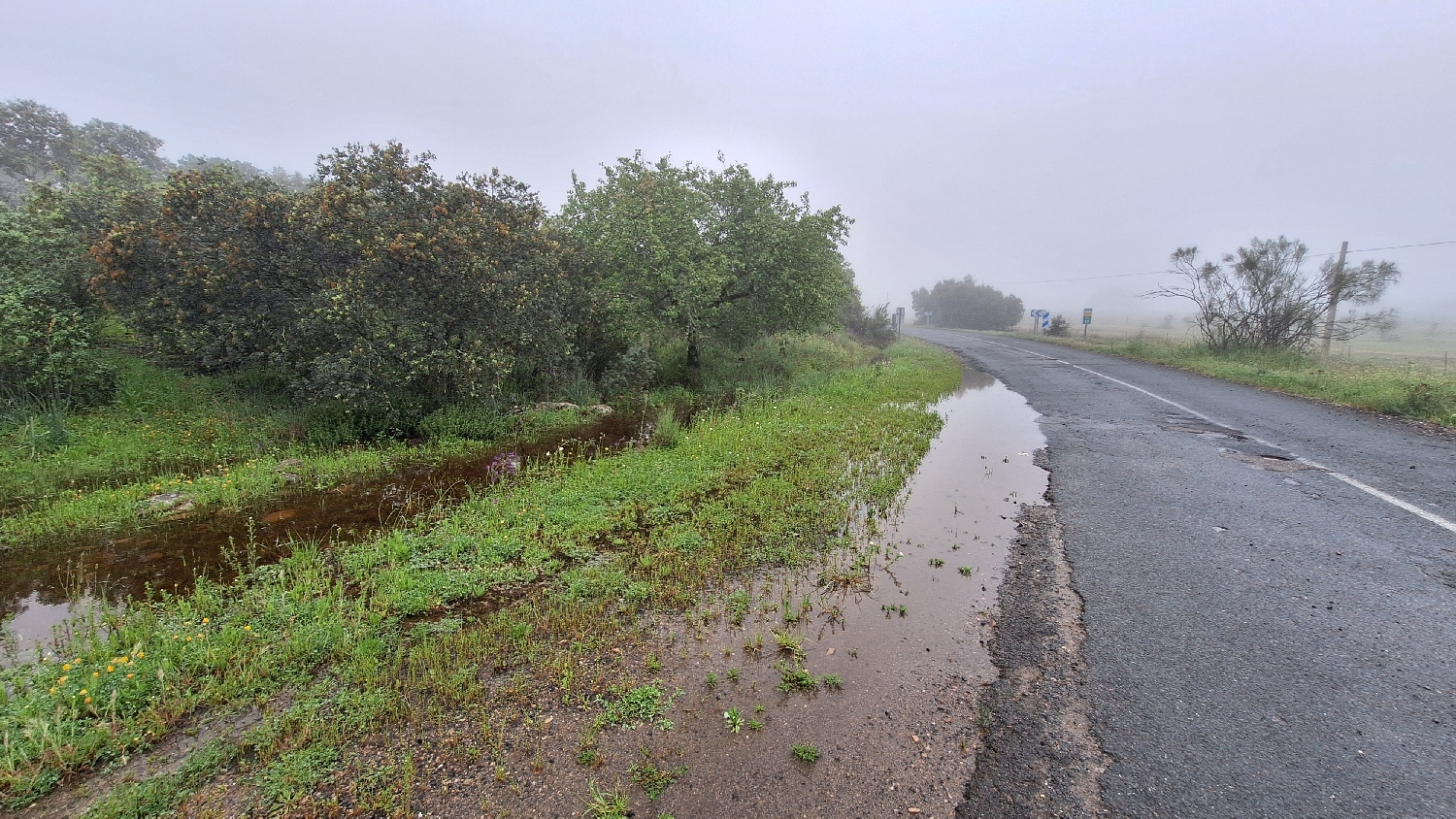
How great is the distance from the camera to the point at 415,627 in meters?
3.84

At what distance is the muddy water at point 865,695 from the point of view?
2.57 metres

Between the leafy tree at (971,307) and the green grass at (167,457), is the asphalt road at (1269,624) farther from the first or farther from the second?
the leafy tree at (971,307)

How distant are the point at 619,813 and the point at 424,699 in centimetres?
146

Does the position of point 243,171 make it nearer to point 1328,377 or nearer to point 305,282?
point 305,282

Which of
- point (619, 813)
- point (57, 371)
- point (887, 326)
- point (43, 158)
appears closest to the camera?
point (619, 813)

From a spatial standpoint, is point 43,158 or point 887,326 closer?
point 43,158

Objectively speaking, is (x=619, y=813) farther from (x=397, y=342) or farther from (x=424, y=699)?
(x=397, y=342)

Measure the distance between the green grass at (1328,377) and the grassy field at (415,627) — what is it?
36.5 ft

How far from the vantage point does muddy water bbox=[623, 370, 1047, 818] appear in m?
2.57

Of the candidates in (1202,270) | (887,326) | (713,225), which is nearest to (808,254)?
(713,225)

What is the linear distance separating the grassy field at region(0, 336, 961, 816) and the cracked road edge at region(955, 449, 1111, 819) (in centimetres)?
173

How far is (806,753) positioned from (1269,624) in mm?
3400

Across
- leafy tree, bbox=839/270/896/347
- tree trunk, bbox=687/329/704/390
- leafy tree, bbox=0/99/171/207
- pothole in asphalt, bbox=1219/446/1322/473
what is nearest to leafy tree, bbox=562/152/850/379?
tree trunk, bbox=687/329/704/390

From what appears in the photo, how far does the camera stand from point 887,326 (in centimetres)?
3644
